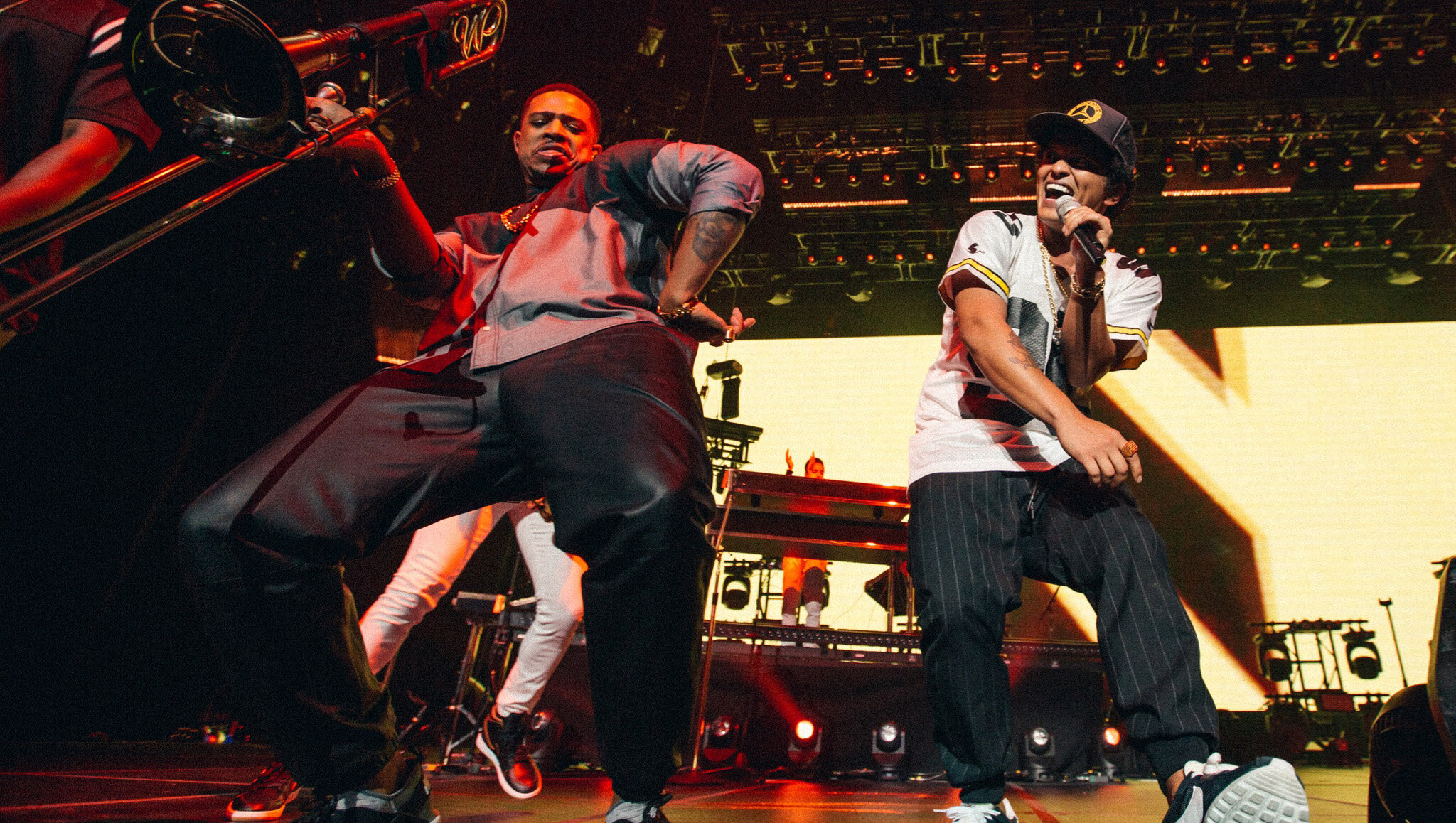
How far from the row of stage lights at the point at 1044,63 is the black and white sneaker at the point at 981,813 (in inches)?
300

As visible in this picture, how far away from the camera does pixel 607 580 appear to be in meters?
1.25

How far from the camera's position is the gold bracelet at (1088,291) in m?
1.75

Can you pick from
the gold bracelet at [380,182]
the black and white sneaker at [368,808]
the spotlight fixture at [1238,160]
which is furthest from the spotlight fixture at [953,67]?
the black and white sneaker at [368,808]

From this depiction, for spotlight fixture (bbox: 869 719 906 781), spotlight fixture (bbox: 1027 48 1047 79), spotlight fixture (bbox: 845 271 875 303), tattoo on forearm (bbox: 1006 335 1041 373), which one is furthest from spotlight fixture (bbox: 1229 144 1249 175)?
tattoo on forearm (bbox: 1006 335 1041 373)

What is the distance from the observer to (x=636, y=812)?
126 cm

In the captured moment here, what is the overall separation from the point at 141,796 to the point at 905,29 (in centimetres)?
810

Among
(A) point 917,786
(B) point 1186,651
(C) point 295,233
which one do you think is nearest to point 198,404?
(C) point 295,233

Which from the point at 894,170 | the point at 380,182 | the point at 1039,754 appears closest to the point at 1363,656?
the point at 1039,754

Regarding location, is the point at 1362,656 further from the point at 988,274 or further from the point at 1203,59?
the point at 988,274

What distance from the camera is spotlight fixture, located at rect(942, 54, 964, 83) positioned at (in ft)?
25.5

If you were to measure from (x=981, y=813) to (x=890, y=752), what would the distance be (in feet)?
9.86

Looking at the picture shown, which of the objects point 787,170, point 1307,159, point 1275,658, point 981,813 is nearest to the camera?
point 981,813

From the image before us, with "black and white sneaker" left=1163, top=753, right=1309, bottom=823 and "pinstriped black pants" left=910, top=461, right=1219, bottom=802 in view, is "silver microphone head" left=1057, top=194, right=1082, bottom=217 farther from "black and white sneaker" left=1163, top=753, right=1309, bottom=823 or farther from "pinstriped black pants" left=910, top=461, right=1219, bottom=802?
"black and white sneaker" left=1163, top=753, right=1309, bottom=823

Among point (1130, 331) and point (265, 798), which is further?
point (265, 798)
